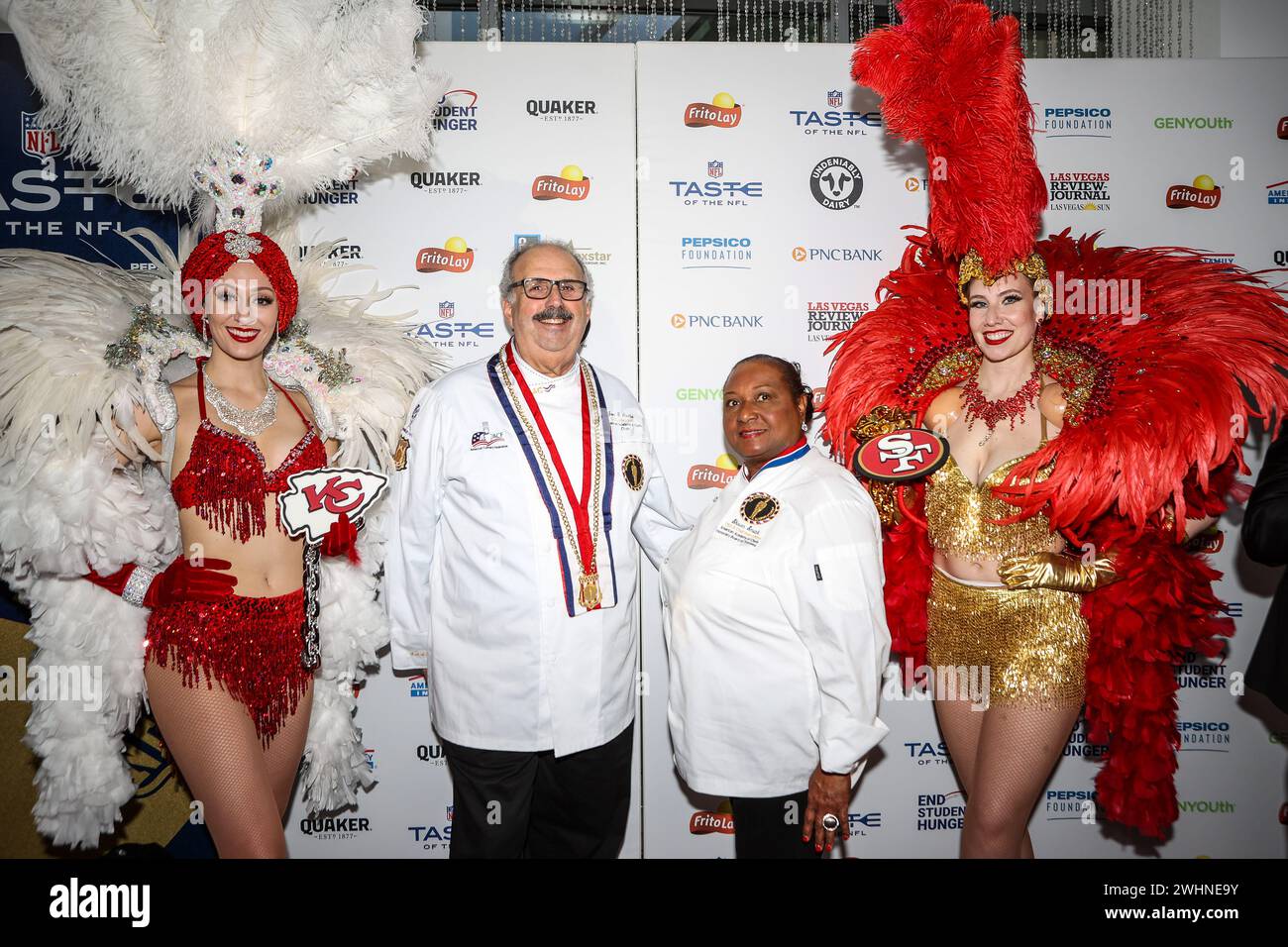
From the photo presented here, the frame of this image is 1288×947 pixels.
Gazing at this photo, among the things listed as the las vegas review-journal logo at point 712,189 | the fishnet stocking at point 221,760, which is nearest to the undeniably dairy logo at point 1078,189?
the las vegas review-journal logo at point 712,189

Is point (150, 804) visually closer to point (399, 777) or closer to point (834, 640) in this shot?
point (399, 777)

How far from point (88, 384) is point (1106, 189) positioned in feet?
13.2

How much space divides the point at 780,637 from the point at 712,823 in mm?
1537

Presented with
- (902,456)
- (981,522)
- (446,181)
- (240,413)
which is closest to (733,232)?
(446,181)

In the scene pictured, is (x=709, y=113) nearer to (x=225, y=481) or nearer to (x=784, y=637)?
(x=784, y=637)

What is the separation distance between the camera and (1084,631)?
109 inches

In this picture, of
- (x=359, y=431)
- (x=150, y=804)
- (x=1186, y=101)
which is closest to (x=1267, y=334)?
(x=1186, y=101)

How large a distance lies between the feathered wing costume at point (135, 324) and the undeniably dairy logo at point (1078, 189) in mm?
2680

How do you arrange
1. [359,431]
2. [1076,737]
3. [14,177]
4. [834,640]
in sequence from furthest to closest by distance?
[1076,737] → [14,177] → [359,431] → [834,640]

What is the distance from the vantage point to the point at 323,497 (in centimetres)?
257

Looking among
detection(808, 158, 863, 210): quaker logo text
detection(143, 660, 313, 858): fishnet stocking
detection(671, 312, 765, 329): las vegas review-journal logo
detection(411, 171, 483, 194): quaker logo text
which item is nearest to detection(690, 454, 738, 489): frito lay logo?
detection(671, 312, 765, 329): las vegas review-journal logo

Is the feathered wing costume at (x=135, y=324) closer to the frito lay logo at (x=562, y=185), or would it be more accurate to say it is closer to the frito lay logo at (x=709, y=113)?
the frito lay logo at (x=562, y=185)

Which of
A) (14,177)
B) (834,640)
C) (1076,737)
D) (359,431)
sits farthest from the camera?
(1076,737)
